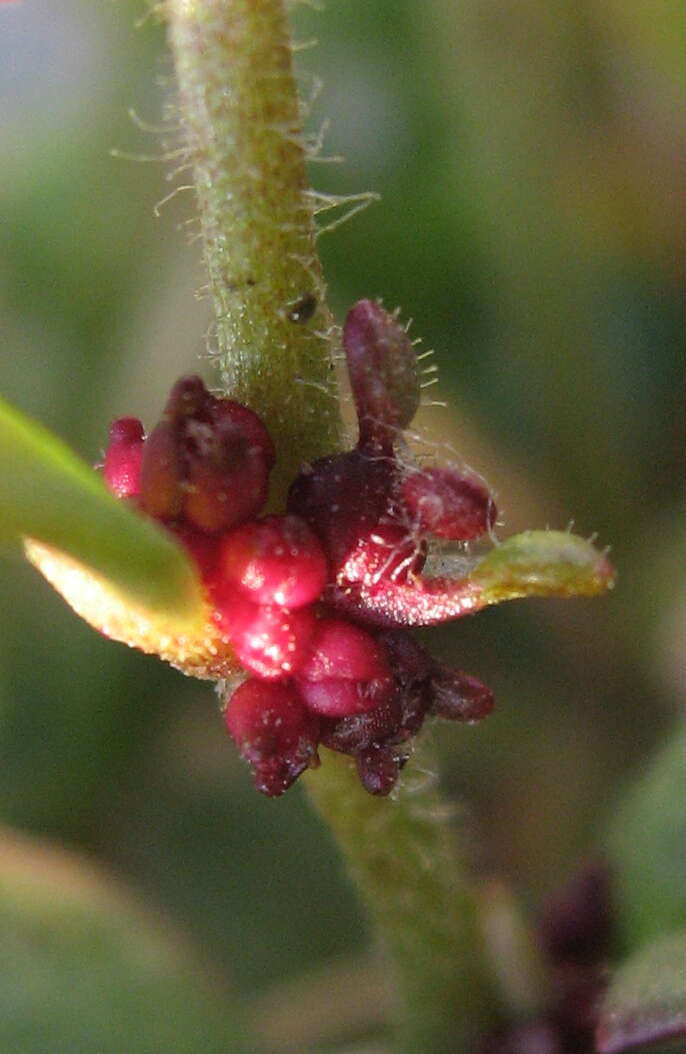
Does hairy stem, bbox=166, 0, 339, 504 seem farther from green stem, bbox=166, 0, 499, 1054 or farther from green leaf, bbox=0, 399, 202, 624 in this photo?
green leaf, bbox=0, 399, 202, 624

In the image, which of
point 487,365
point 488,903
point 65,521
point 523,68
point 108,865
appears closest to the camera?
point 65,521

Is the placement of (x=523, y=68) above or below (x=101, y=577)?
above

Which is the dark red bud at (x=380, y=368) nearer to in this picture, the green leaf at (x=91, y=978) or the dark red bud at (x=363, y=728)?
the dark red bud at (x=363, y=728)

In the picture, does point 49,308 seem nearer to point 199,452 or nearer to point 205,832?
point 205,832

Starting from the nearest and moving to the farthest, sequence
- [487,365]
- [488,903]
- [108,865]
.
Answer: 1. [488,903]
2. [108,865]
3. [487,365]

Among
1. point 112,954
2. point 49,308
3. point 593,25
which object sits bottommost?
point 112,954

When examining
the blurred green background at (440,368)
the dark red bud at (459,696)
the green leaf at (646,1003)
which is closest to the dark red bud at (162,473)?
the dark red bud at (459,696)

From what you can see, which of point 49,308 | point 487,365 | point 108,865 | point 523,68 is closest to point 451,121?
point 523,68

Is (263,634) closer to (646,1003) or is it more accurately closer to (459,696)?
(459,696)
